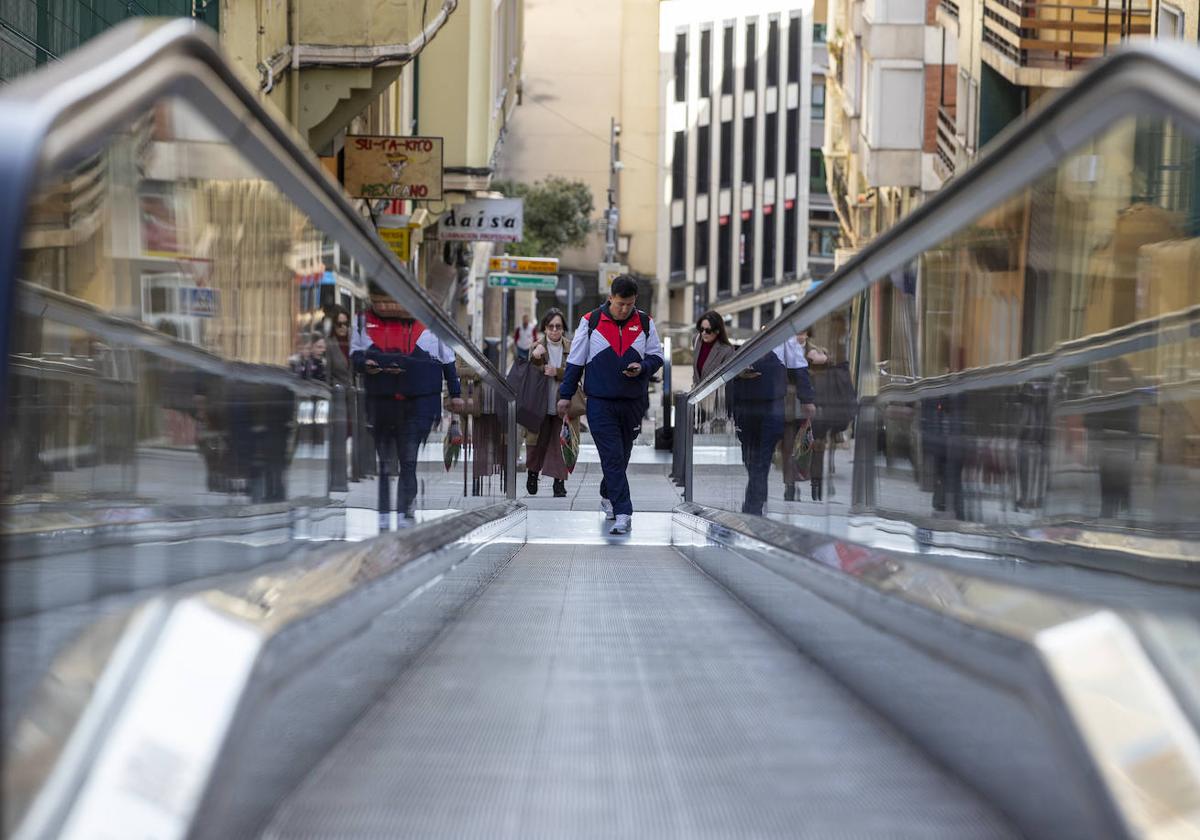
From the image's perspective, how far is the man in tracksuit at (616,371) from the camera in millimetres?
10984

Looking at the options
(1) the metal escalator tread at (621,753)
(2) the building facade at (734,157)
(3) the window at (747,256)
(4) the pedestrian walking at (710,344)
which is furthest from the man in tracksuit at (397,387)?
(3) the window at (747,256)

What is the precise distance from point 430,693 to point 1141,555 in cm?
283

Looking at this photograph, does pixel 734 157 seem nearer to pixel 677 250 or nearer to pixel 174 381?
pixel 677 250

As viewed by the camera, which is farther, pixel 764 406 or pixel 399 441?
pixel 764 406

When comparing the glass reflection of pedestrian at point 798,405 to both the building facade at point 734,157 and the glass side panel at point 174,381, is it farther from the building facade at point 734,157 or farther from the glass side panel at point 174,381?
the building facade at point 734,157

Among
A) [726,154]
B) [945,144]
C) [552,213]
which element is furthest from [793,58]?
[945,144]

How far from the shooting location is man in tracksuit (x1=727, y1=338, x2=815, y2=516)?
7082mm

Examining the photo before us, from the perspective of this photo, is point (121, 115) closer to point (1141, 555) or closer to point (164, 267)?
point (164, 267)

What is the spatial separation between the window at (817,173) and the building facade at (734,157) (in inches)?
255

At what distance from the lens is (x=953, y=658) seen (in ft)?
10.3

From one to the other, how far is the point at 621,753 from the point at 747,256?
74881 millimetres

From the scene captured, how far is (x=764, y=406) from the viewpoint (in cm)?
807

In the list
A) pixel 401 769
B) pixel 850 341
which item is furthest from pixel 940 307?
pixel 401 769

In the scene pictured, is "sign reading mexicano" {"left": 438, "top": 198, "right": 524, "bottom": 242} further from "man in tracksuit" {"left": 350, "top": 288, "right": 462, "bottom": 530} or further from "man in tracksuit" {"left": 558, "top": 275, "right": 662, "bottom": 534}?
"man in tracksuit" {"left": 350, "top": 288, "right": 462, "bottom": 530}
